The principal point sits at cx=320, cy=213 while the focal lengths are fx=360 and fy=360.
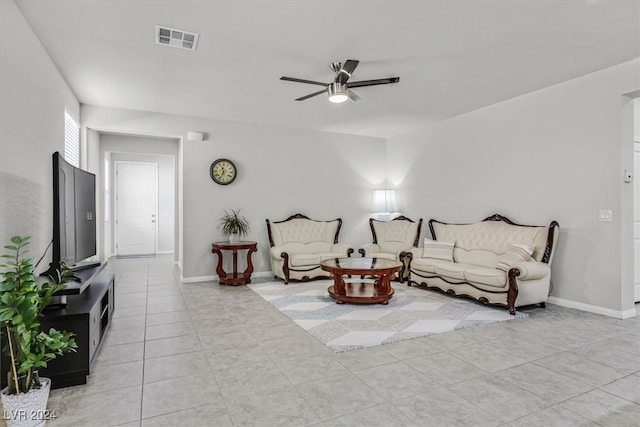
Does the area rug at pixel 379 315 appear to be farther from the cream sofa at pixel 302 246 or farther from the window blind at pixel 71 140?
the window blind at pixel 71 140

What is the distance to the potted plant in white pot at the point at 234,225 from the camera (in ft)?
19.1

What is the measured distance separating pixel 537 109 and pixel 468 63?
1547 millimetres

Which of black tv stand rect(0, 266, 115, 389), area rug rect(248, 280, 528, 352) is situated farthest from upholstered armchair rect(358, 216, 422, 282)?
black tv stand rect(0, 266, 115, 389)

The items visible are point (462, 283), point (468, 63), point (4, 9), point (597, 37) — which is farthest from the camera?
point (462, 283)

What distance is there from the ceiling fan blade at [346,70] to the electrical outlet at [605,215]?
313 centimetres

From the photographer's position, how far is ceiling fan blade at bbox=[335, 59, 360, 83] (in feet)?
11.0

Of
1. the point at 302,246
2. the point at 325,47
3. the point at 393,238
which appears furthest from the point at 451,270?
the point at 325,47

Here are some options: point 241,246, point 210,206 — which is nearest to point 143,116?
point 210,206

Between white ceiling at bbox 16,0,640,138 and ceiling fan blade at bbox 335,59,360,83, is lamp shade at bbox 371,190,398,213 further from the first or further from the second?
ceiling fan blade at bbox 335,59,360,83

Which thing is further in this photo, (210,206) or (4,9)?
(210,206)

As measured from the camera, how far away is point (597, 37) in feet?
10.3

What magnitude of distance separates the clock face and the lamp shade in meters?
2.80

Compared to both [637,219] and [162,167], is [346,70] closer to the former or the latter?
[637,219]

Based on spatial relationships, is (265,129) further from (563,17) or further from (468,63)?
(563,17)
